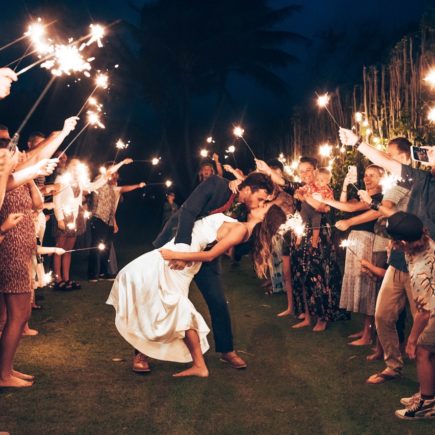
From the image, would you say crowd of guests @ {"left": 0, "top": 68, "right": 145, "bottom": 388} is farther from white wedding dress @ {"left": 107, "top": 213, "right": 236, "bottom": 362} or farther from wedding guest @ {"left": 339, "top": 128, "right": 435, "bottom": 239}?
wedding guest @ {"left": 339, "top": 128, "right": 435, "bottom": 239}

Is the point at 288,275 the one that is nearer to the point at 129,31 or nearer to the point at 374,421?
the point at 374,421

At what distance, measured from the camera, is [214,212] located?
17.0 feet

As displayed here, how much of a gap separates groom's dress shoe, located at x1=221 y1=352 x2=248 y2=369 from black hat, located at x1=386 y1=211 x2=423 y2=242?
2.05 metres

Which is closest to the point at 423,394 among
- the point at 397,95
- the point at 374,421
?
the point at 374,421

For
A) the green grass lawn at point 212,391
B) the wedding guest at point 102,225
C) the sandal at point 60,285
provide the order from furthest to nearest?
1. the wedding guest at point 102,225
2. the sandal at point 60,285
3. the green grass lawn at point 212,391

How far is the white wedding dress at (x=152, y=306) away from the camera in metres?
4.94

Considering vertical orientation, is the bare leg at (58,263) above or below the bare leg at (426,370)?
above

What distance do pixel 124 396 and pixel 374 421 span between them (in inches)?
77.7

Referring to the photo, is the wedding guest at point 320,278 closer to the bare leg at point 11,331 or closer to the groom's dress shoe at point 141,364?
the groom's dress shoe at point 141,364

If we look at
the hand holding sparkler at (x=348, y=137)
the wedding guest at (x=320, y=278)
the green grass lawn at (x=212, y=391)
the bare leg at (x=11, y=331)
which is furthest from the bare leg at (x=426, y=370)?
the bare leg at (x=11, y=331)

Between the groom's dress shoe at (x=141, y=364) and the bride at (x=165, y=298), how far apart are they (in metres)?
0.19

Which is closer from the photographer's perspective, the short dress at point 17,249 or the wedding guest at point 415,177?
the wedding guest at point 415,177

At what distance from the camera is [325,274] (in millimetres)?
6945

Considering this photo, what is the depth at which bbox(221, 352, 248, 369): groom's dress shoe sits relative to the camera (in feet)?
17.7
